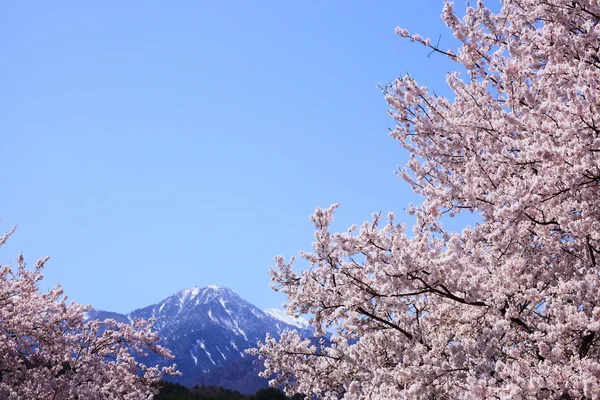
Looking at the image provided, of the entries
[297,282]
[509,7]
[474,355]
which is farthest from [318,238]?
[509,7]

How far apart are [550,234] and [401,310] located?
7.55ft

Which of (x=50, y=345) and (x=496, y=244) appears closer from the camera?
(x=496, y=244)

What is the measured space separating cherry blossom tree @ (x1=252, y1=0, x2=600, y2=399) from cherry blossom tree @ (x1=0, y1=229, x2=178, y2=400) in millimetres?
8088

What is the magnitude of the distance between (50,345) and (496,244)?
12.8 meters

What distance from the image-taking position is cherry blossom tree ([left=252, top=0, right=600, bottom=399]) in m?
5.71

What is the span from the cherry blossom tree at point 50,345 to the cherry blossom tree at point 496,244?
809cm

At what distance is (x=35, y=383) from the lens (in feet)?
47.5

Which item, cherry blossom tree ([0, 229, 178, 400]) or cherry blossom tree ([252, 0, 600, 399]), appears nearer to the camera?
cherry blossom tree ([252, 0, 600, 399])

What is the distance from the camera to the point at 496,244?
22.9 feet

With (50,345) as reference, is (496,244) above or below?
below

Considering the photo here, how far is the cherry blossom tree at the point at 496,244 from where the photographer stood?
18.7 ft

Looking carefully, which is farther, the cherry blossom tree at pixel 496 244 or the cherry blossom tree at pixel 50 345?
the cherry blossom tree at pixel 50 345

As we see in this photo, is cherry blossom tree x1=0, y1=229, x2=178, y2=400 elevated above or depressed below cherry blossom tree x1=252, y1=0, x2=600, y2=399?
above

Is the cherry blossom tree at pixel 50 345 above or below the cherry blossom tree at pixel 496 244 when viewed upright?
above
